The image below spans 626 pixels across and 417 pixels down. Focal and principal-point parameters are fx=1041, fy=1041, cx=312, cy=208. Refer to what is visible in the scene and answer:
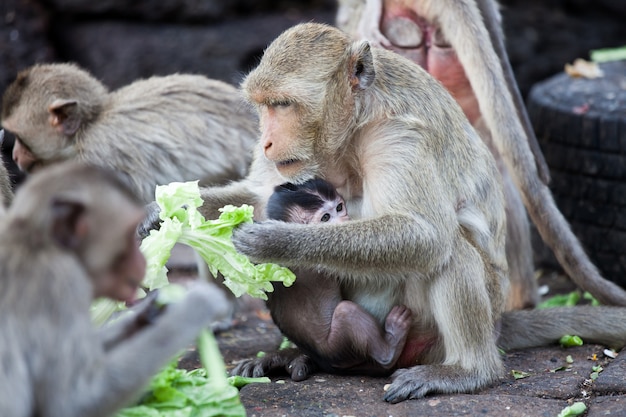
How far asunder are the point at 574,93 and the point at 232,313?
298 centimetres

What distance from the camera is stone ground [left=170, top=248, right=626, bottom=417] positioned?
4871 millimetres

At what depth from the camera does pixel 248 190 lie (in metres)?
5.69

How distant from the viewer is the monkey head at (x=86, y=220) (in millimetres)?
3486

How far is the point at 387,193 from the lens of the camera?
508cm

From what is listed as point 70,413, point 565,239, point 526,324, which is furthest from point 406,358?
point 70,413

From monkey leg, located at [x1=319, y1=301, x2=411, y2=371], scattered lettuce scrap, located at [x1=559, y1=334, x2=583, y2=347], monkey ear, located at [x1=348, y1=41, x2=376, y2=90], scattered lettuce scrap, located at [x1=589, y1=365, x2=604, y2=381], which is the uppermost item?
monkey ear, located at [x1=348, y1=41, x2=376, y2=90]

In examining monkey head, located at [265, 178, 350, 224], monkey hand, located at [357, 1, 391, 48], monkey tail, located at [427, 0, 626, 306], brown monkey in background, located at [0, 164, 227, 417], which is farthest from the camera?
monkey hand, located at [357, 1, 391, 48]

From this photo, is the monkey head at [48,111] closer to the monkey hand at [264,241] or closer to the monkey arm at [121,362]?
the monkey hand at [264,241]

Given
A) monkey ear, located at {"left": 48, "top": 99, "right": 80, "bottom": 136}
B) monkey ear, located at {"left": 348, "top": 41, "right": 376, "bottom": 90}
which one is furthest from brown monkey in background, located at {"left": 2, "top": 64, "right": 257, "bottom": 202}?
monkey ear, located at {"left": 348, "top": 41, "right": 376, "bottom": 90}

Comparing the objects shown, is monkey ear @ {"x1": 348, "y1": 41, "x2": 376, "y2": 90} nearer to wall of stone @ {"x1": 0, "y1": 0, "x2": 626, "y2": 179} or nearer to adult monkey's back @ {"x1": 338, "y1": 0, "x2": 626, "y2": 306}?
adult monkey's back @ {"x1": 338, "y1": 0, "x2": 626, "y2": 306}

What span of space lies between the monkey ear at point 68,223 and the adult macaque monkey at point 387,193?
4.83ft

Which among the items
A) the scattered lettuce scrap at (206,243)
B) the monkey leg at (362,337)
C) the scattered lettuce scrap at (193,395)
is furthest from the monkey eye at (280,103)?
the scattered lettuce scrap at (193,395)

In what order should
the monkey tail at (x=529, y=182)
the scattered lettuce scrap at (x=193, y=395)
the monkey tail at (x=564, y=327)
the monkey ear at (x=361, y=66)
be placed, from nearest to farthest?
the scattered lettuce scrap at (x=193, y=395) → the monkey ear at (x=361, y=66) → the monkey tail at (x=564, y=327) → the monkey tail at (x=529, y=182)

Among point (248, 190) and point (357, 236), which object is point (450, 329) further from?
point (248, 190)
